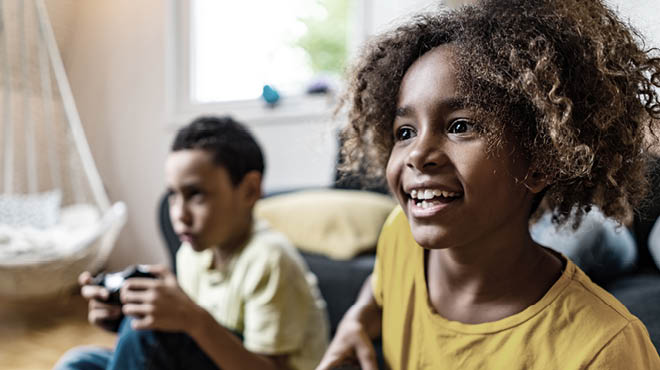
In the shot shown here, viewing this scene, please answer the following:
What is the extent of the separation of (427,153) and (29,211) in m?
2.26

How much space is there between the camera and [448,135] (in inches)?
19.9

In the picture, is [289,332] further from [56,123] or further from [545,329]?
[56,123]

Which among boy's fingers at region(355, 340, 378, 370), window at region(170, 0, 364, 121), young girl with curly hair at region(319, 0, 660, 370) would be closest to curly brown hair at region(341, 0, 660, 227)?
young girl with curly hair at region(319, 0, 660, 370)

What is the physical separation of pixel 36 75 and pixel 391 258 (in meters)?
2.30

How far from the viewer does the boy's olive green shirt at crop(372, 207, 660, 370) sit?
1.56ft

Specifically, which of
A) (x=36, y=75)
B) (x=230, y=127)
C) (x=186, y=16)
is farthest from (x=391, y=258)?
(x=186, y=16)

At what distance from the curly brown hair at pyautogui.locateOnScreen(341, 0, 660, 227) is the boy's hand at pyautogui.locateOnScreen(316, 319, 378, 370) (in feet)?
0.92

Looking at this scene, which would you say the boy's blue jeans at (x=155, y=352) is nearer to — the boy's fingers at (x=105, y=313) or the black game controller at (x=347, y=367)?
the boy's fingers at (x=105, y=313)

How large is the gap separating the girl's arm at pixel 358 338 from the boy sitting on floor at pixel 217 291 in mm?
212

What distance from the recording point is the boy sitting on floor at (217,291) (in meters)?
0.80

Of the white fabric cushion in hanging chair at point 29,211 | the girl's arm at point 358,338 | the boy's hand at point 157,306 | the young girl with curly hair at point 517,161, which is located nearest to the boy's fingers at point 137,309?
the boy's hand at point 157,306

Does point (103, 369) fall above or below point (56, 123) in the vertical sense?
below

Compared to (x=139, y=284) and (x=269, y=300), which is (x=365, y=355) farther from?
(x=139, y=284)

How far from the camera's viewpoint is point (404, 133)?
568 millimetres
